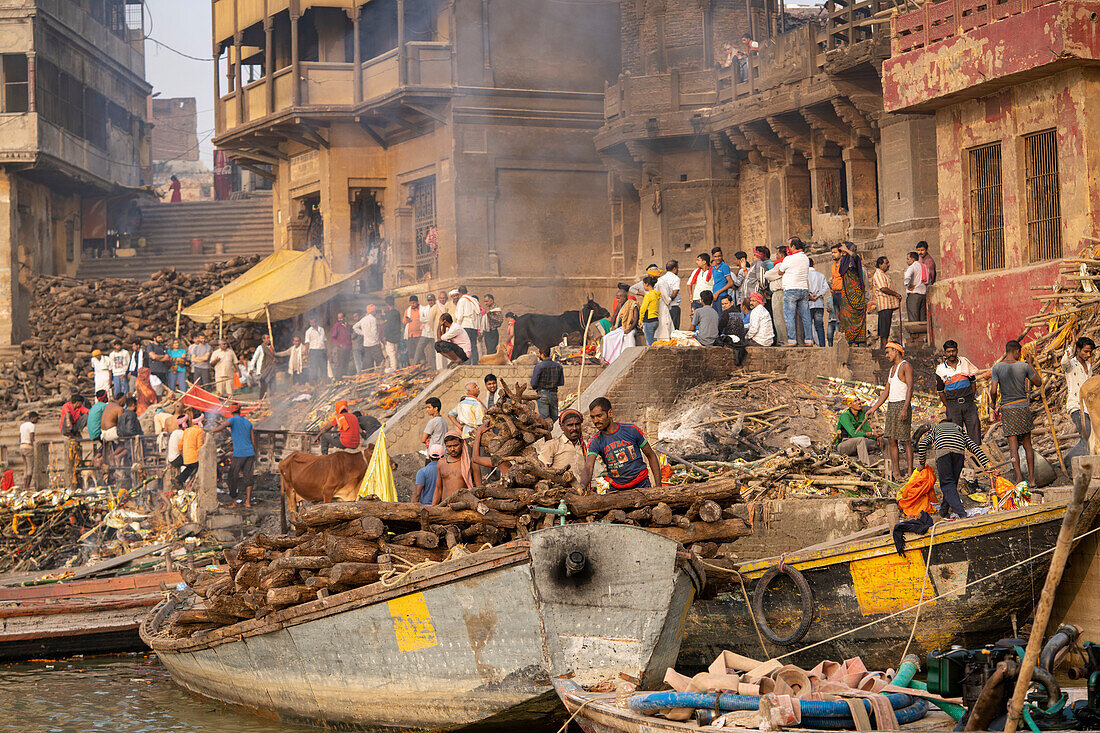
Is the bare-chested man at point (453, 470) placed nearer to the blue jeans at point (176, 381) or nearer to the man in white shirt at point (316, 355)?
the man in white shirt at point (316, 355)

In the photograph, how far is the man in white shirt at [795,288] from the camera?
58.3 ft

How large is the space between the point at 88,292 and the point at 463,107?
11.6m

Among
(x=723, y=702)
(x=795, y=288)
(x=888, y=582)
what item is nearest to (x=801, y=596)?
(x=888, y=582)

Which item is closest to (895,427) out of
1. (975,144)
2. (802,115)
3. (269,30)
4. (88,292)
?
(975,144)

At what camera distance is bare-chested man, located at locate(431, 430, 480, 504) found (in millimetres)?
11586

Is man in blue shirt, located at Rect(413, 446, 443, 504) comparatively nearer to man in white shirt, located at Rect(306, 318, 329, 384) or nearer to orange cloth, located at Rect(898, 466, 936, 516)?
orange cloth, located at Rect(898, 466, 936, 516)

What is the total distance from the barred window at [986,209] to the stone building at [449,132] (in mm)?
11174

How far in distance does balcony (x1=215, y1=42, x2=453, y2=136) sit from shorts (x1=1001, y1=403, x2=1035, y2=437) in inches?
658

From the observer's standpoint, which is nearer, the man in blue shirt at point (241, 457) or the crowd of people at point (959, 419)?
the crowd of people at point (959, 419)

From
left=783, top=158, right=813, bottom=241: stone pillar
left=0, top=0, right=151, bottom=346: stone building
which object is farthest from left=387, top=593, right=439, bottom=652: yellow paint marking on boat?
left=0, top=0, right=151, bottom=346: stone building

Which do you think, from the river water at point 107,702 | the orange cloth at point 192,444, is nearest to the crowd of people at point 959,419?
the river water at point 107,702

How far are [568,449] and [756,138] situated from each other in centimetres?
1556

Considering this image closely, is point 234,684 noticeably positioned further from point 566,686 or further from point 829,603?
point 829,603

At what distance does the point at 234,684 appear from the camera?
11.4 metres
